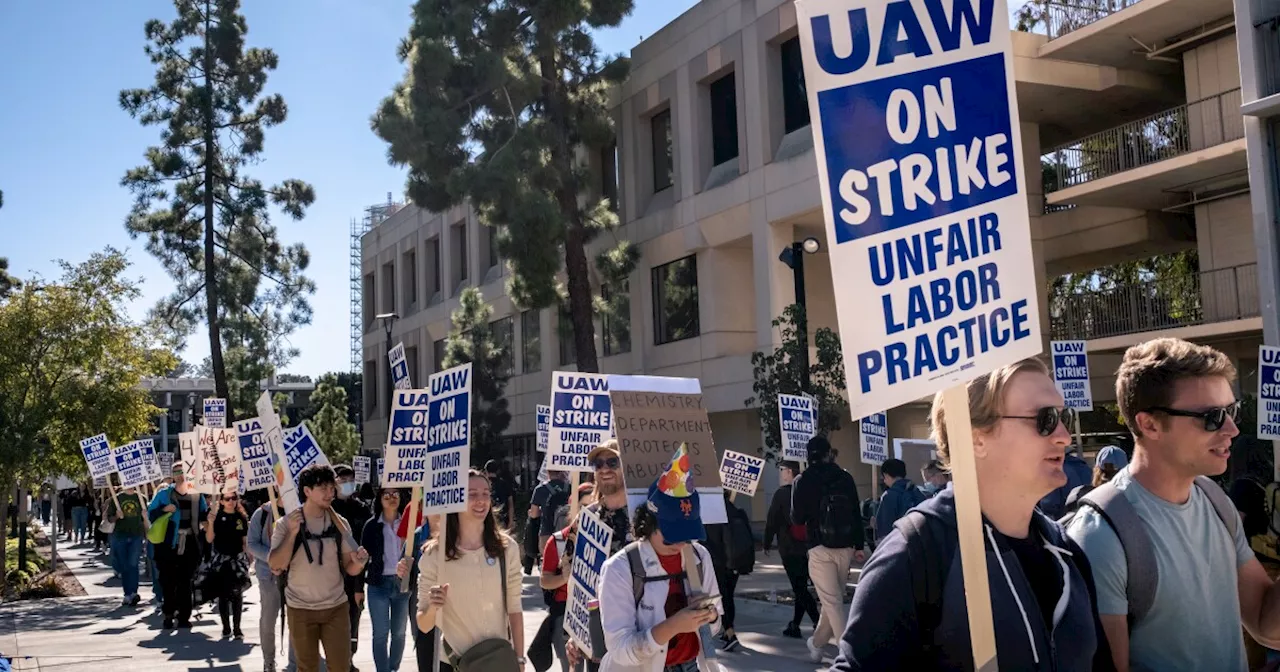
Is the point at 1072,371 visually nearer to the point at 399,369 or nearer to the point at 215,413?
the point at 399,369

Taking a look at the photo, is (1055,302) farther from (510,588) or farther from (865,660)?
(865,660)

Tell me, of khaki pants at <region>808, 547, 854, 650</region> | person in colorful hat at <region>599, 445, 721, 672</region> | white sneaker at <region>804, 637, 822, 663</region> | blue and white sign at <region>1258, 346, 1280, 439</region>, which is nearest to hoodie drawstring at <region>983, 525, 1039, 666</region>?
person in colorful hat at <region>599, 445, 721, 672</region>

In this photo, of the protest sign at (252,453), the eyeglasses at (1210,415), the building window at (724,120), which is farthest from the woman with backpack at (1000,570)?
the building window at (724,120)

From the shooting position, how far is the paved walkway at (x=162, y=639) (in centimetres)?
1319

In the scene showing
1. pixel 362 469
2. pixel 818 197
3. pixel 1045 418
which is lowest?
pixel 362 469

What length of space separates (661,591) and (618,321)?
3046cm

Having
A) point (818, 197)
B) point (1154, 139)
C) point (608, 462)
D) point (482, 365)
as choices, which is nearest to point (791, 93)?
point (818, 197)

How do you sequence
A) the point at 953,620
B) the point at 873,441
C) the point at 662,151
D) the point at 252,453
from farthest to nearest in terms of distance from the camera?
the point at 662,151 < the point at 873,441 < the point at 252,453 < the point at 953,620

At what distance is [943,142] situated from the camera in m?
3.01

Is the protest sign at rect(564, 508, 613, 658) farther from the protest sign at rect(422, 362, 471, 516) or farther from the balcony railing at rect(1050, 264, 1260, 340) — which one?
the balcony railing at rect(1050, 264, 1260, 340)

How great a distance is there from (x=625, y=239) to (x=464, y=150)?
519cm

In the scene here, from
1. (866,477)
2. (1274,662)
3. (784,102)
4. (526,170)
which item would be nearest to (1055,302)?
(866,477)

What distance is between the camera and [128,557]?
67.4 feet

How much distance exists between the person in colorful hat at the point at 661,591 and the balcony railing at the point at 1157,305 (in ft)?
64.4
